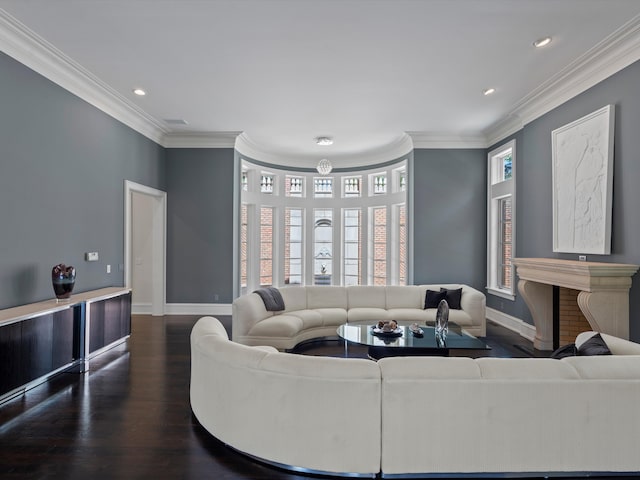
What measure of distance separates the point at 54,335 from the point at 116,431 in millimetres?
1510

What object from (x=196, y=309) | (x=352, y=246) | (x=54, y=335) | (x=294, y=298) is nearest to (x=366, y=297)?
(x=294, y=298)

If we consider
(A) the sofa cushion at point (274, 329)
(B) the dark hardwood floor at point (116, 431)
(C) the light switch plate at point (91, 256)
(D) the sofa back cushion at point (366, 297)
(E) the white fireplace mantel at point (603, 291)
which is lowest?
(B) the dark hardwood floor at point (116, 431)

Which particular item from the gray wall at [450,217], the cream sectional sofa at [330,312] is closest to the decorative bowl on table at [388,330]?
the cream sectional sofa at [330,312]

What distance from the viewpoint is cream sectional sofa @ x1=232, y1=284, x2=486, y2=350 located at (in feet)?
15.2

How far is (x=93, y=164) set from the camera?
498cm

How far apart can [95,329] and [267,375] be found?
123 inches

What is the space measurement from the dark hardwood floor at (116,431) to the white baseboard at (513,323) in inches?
184

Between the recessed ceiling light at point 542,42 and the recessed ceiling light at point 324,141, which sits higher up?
the recessed ceiling light at point 542,42

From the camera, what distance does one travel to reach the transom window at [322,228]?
8.20m

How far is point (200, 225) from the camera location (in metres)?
7.20

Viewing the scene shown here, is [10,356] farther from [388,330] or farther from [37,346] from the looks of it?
[388,330]

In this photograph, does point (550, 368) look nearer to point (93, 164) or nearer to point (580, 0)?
point (580, 0)

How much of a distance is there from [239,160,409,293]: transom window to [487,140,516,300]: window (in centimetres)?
177

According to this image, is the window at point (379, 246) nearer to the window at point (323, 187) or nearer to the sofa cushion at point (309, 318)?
the window at point (323, 187)
